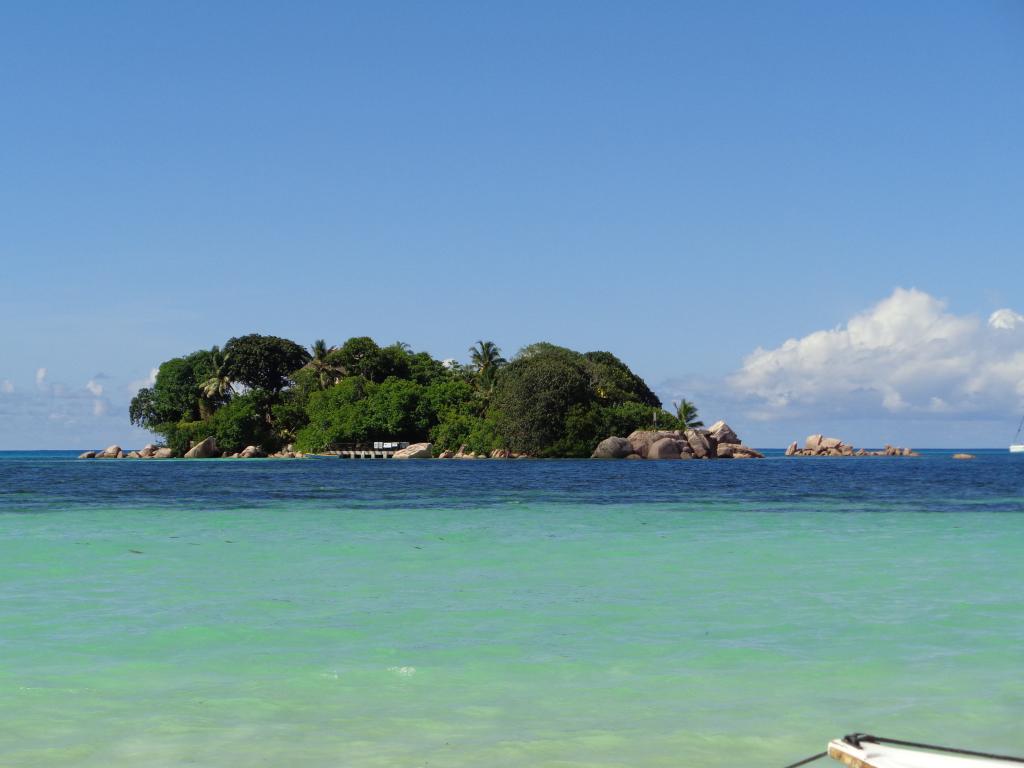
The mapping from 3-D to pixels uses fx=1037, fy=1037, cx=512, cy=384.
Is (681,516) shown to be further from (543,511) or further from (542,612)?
(542,612)

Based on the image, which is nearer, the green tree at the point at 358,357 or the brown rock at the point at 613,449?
the brown rock at the point at 613,449

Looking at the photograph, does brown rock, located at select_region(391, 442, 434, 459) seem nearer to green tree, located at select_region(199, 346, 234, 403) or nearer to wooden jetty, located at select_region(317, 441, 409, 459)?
wooden jetty, located at select_region(317, 441, 409, 459)

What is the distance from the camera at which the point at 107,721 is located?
273 inches

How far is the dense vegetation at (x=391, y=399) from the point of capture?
278 feet

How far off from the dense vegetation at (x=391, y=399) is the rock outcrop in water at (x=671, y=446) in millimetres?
2747

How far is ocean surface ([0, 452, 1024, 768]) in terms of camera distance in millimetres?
6562

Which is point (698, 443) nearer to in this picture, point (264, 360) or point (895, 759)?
point (264, 360)

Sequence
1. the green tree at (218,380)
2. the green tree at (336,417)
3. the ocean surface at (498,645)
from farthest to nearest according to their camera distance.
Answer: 1. the green tree at (218,380)
2. the green tree at (336,417)
3. the ocean surface at (498,645)

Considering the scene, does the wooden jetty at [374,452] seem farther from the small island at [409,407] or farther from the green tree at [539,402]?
the green tree at [539,402]

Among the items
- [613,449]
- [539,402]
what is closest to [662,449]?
[613,449]

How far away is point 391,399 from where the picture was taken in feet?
306

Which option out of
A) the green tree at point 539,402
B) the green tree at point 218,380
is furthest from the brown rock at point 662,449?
the green tree at point 218,380

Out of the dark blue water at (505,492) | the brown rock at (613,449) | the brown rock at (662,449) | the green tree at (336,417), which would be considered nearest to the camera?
the dark blue water at (505,492)

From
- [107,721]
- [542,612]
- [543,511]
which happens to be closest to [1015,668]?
[542,612]
